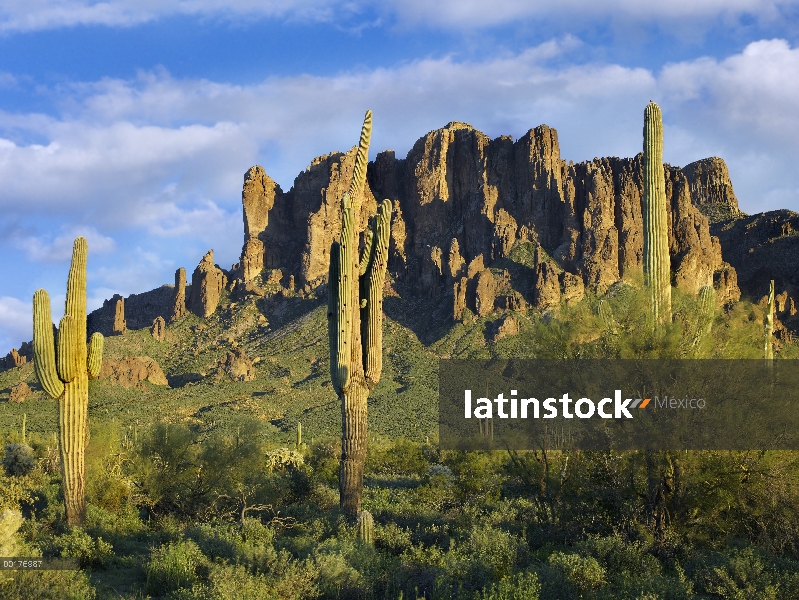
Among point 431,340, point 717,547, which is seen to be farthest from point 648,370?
point 431,340

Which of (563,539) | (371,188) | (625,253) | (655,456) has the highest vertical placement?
(371,188)

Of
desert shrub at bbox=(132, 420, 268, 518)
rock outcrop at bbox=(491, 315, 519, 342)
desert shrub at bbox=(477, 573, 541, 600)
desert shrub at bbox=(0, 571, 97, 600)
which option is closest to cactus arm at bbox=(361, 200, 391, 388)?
desert shrub at bbox=(132, 420, 268, 518)

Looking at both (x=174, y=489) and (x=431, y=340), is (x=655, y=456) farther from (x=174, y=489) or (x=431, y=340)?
(x=431, y=340)

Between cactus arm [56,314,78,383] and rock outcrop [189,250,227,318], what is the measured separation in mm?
72781

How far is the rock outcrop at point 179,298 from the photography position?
8781cm

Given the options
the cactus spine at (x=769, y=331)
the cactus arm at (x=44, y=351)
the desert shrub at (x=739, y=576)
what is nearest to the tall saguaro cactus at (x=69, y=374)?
the cactus arm at (x=44, y=351)

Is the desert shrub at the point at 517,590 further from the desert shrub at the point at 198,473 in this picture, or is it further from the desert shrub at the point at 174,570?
the desert shrub at the point at 198,473

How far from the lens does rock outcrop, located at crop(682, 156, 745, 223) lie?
100 metres

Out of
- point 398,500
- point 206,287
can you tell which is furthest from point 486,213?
point 398,500

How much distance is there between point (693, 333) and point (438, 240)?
3082 inches

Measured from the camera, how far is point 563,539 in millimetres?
13094

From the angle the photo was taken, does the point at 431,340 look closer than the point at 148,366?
No

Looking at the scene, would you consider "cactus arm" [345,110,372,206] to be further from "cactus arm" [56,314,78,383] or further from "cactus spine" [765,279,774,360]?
"cactus spine" [765,279,774,360]

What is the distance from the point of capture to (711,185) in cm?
10356
